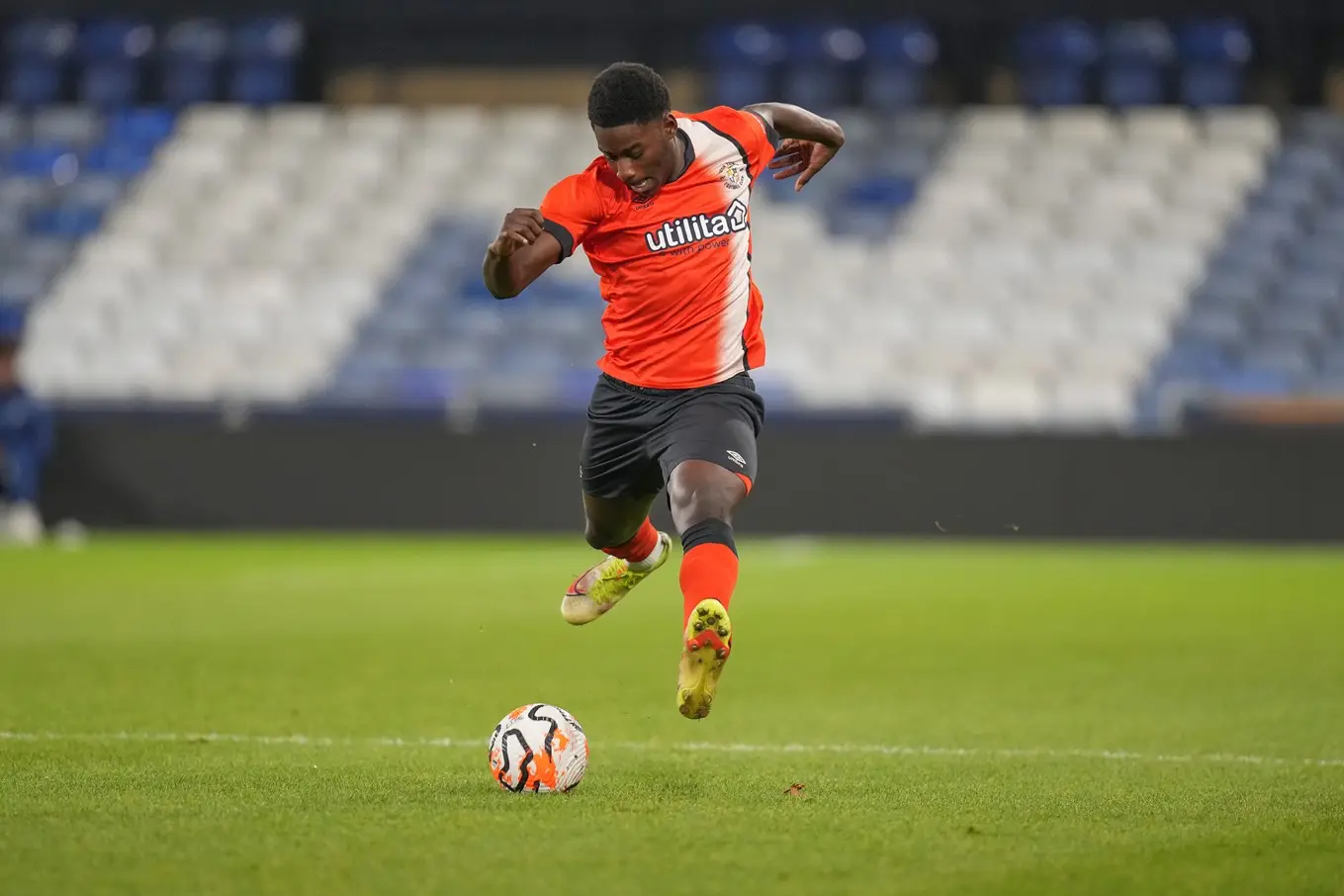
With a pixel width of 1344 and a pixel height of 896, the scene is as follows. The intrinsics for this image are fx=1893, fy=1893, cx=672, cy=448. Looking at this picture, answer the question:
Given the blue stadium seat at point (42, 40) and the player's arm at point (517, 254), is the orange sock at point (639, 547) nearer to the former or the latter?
the player's arm at point (517, 254)

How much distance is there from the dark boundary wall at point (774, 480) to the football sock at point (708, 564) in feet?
37.0

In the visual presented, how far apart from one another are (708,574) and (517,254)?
45.3 inches

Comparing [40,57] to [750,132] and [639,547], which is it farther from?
[750,132]

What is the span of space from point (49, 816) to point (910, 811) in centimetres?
234

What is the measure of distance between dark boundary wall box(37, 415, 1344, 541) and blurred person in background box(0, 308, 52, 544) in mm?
203

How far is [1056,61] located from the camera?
76.3 feet

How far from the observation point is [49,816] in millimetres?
5055

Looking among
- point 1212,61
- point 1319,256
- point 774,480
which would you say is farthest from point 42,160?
point 1319,256

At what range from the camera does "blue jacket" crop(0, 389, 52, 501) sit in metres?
17.9

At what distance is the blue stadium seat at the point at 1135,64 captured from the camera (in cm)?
2300

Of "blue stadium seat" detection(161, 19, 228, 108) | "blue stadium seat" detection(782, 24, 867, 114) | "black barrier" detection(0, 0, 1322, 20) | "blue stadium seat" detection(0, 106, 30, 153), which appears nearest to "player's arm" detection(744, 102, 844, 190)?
"black barrier" detection(0, 0, 1322, 20)

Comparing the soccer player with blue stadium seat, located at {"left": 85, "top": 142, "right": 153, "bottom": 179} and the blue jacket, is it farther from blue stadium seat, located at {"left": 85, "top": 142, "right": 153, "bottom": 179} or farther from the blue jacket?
blue stadium seat, located at {"left": 85, "top": 142, "right": 153, "bottom": 179}

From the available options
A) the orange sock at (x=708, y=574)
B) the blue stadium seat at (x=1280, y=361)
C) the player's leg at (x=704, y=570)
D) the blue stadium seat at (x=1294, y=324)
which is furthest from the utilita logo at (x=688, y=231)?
the blue stadium seat at (x=1294, y=324)

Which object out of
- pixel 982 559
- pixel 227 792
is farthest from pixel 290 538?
pixel 227 792
